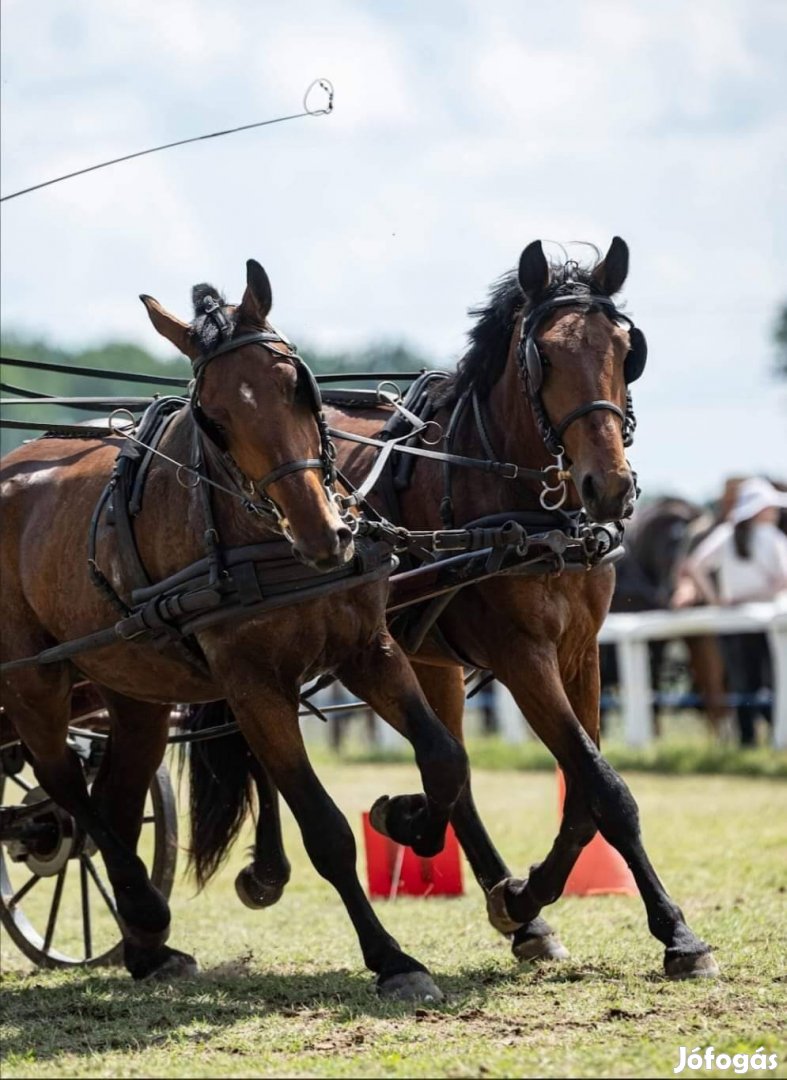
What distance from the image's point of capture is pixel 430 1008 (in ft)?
16.3

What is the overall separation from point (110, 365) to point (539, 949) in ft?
54.9

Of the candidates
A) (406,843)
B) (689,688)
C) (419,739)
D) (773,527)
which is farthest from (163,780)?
(689,688)

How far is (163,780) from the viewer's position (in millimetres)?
7117

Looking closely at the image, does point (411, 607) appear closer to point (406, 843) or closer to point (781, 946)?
point (406, 843)

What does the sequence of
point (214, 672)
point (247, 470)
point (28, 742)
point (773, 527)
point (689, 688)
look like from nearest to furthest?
point (247, 470) → point (214, 672) → point (28, 742) → point (773, 527) → point (689, 688)

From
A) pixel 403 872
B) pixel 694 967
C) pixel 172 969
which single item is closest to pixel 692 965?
pixel 694 967

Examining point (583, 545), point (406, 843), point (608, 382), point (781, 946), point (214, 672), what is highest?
point (608, 382)

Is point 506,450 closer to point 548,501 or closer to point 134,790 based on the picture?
point 548,501

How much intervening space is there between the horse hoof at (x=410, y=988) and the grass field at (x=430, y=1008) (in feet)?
0.21

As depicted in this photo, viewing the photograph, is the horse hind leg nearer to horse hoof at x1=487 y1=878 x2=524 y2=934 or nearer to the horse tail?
the horse tail

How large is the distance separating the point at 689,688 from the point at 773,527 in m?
2.98

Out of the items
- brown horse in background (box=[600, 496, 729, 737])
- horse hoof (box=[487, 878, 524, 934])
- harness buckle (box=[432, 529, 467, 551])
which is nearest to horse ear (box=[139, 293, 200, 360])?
harness buckle (box=[432, 529, 467, 551])

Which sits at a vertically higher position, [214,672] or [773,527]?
[773,527]

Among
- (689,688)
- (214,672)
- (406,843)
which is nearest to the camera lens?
(214,672)
